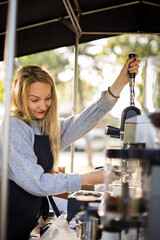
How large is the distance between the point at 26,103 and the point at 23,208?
0.53 metres

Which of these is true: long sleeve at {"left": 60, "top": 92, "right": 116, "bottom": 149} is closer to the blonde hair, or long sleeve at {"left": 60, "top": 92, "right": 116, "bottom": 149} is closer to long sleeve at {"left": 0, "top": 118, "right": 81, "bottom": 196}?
the blonde hair

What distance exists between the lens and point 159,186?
0.87 m

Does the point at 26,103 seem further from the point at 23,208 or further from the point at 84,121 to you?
the point at 23,208

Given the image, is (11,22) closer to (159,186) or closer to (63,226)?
(159,186)

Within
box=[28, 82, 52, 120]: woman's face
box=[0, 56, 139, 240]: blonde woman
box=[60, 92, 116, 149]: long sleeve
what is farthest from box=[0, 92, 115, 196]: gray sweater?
box=[60, 92, 116, 149]: long sleeve

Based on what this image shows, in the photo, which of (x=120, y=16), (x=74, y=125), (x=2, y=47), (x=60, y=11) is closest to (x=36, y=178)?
(x=74, y=125)

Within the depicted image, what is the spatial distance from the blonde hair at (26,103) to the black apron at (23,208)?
0.12m

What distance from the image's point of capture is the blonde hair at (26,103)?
1.70 metres

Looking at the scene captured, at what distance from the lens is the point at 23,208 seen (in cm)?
165

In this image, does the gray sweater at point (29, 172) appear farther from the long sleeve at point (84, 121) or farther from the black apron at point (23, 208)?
the long sleeve at point (84, 121)

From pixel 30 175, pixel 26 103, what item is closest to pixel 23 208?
pixel 30 175

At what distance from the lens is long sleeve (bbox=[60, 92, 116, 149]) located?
72.2 inches

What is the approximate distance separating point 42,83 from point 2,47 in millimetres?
901

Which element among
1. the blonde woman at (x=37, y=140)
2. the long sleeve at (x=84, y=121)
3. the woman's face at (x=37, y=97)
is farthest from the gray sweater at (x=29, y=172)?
the long sleeve at (x=84, y=121)
